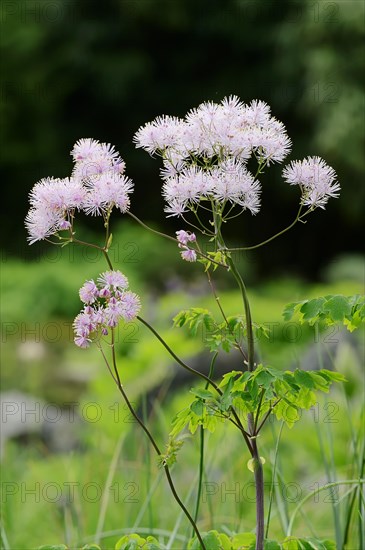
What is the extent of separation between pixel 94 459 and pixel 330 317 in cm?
238

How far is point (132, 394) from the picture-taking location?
4.68m

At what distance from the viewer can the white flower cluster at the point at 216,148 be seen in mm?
1032

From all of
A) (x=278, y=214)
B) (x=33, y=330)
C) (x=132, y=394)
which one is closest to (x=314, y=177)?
(x=132, y=394)

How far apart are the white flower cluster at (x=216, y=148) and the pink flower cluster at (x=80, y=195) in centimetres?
6

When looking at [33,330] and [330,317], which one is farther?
[33,330]

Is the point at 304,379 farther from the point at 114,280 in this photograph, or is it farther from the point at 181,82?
the point at 181,82

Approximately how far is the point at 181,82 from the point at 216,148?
13.7m

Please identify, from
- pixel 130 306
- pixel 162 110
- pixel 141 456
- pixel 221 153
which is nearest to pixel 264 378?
pixel 130 306

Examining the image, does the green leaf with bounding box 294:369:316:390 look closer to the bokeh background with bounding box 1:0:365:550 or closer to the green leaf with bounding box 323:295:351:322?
the green leaf with bounding box 323:295:351:322

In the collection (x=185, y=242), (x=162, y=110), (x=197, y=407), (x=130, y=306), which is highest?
(x=162, y=110)

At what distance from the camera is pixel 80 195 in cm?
106

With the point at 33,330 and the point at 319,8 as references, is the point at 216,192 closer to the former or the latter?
the point at 33,330

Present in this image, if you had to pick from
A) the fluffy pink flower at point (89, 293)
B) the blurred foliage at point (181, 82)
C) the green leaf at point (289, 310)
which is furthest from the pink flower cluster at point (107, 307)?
the blurred foliage at point (181, 82)

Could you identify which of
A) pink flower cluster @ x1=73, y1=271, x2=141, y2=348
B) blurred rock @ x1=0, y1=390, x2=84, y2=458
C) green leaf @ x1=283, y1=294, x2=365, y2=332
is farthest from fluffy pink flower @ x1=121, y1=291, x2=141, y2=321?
blurred rock @ x1=0, y1=390, x2=84, y2=458
